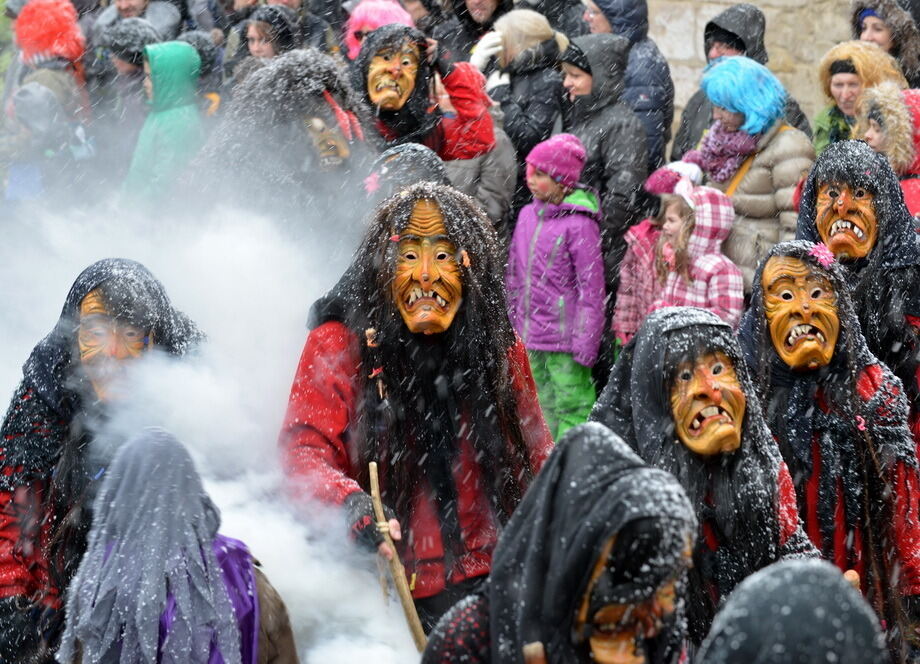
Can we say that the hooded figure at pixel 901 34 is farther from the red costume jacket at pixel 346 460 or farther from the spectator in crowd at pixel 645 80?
the red costume jacket at pixel 346 460

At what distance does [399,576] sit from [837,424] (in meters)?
1.70

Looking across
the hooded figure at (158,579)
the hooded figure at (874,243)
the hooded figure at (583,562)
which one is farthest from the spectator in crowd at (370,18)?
A: the hooded figure at (583,562)

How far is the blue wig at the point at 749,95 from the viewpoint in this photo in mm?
8469

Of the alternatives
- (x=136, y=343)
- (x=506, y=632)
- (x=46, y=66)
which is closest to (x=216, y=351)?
(x=136, y=343)

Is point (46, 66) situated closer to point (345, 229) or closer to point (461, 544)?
point (345, 229)

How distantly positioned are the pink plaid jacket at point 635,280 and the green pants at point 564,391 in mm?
303

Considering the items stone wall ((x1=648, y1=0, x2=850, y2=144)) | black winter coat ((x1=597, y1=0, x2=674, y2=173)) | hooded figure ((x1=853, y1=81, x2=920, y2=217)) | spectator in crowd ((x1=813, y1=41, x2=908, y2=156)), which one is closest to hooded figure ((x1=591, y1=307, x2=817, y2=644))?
hooded figure ((x1=853, y1=81, x2=920, y2=217))

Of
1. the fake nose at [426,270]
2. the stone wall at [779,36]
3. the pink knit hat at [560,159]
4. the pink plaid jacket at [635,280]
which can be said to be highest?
the fake nose at [426,270]

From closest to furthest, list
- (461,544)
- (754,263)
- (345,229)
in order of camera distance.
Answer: (461,544)
(345,229)
(754,263)

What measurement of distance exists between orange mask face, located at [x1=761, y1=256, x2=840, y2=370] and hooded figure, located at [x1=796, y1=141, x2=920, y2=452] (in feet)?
3.02

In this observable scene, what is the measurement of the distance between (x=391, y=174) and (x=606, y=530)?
339 cm

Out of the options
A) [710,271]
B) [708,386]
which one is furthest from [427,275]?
[710,271]

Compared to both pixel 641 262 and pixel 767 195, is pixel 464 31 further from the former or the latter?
pixel 767 195

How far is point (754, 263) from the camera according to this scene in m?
8.36
